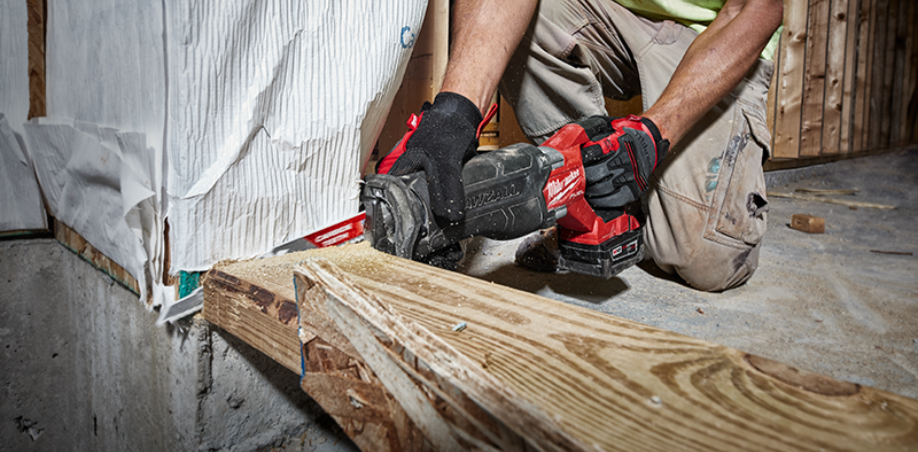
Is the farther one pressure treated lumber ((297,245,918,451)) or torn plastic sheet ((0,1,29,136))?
torn plastic sheet ((0,1,29,136))

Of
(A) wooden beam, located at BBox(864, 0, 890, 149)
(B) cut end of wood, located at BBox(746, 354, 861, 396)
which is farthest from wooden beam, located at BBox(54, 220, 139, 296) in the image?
(A) wooden beam, located at BBox(864, 0, 890, 149)

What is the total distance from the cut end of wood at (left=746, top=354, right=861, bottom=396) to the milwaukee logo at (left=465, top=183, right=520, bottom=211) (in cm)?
64

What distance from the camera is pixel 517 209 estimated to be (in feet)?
3.77

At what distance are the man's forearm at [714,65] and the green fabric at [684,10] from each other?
0.28 m

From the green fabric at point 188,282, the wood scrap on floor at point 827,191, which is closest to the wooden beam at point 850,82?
the wood scrap on floor at point 827,191

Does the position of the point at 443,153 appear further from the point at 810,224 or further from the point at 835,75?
the point at 835,75

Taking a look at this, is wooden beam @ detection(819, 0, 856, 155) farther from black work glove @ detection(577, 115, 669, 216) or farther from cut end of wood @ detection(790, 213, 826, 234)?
black work glove @ detection(577, 115, 669, 216)

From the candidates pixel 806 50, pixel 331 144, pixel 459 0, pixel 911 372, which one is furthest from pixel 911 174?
pixel 331 144

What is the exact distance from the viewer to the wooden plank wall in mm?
4145

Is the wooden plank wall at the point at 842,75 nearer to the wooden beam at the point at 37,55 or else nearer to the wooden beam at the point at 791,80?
the wooden beam at the point at 791,80

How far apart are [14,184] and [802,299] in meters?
2.68

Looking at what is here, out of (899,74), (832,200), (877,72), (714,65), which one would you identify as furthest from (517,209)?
(899,74)

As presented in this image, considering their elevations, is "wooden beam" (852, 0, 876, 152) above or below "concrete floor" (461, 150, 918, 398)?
above

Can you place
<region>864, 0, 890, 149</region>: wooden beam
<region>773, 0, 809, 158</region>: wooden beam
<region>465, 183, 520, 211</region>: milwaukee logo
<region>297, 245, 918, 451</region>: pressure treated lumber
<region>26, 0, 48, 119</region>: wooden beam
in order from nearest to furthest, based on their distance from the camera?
<region>297, 245, 918, 451</region>: pressure treated lumber → <region>465, 183, 520, 211</region>: milwaukee logo → <region>26, 0, 48, 119</region>: wooden beam → <region>773, 0, 809, 158</region>: wooden beam → <region>864, 0, 890, 149</region>: wooden beam
